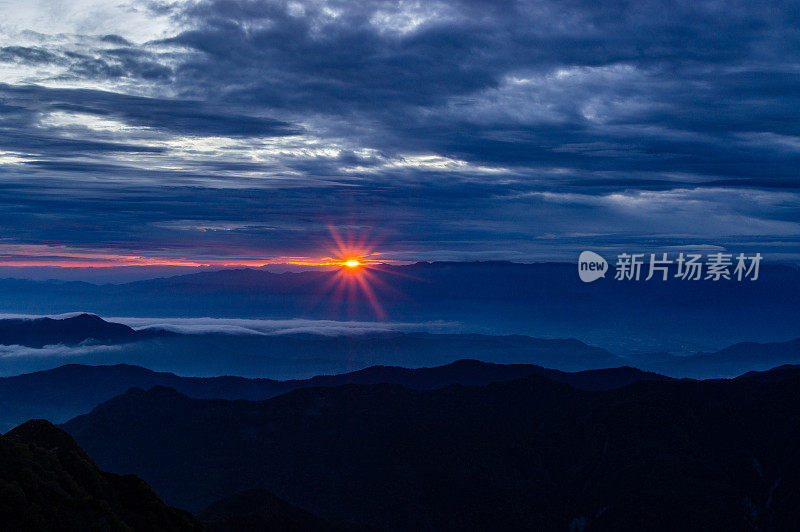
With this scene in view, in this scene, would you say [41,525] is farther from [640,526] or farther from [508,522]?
[640,526]

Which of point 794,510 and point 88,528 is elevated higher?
point 88,528

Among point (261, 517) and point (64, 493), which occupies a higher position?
point (64, 493)

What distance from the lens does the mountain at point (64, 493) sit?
76750mm

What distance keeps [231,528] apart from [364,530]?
4226 cm

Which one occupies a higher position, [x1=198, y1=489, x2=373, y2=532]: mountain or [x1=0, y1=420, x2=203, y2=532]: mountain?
[x1=0, y1=420, x2=203, y2=532]: mountain

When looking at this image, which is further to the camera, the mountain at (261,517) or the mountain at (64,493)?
Answer: the mountain at (261,517)

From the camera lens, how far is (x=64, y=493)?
272 ft

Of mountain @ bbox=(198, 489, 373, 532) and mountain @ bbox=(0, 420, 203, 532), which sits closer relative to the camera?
mountain @ bbox=(0, 420, 203, 532)

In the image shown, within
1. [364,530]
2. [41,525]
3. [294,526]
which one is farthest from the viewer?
[364,530]

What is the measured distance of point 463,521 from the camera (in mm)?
197500

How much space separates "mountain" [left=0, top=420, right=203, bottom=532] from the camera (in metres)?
76.8

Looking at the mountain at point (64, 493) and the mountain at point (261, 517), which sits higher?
the mountain at point (64, 493)

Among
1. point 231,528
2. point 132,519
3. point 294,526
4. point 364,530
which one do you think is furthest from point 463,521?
point 132,519

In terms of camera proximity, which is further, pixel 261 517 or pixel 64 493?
pixel 261 517
